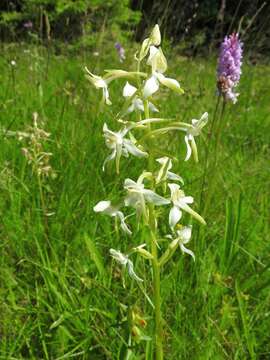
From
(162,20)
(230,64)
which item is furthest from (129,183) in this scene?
(162,20)

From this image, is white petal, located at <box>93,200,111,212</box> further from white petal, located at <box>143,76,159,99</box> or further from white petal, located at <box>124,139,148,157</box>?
white petal, located at <box>143,76,159,99</box>

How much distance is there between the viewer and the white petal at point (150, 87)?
3.41ft

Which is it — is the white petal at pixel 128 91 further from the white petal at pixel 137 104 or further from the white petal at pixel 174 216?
the white petal at pixel 174 216

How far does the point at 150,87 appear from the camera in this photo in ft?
3.44

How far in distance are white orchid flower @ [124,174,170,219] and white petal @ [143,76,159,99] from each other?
169 mm

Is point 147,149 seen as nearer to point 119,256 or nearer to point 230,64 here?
point 119,256

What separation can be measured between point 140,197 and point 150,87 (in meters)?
0.23

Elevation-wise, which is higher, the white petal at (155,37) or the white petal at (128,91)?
the white petal at (155,37)

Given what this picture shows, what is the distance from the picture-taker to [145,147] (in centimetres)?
112

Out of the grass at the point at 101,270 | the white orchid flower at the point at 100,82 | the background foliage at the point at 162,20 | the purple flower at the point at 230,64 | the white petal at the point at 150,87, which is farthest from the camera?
the background foliage at the point at 162,20

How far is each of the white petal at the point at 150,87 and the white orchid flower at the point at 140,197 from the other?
6.6 inches

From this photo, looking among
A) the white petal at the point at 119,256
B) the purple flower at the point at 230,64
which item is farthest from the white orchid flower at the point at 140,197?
the purple flower at the point at 230,64

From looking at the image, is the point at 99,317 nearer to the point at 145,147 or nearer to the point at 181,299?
the point at 181,299

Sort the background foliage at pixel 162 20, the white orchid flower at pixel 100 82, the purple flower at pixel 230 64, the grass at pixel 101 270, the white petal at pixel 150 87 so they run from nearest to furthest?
the white petal at pixel 150 87, the white orchid flower at pixel 100 82, the grass at pixel 101 270, the purple flower at pixel 230 64, the background foliage at pixel 162 20
